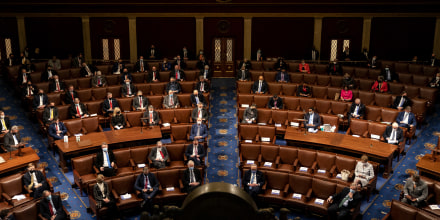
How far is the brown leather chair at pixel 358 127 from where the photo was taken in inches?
404

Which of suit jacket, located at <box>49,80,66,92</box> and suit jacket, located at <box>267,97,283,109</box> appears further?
suit jacket, located at <box>49,80,66,92</box>

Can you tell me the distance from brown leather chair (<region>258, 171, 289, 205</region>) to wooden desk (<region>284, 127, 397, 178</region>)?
150 cm

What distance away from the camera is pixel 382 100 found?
38.2 ft

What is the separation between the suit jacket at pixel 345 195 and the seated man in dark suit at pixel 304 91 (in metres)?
4.88

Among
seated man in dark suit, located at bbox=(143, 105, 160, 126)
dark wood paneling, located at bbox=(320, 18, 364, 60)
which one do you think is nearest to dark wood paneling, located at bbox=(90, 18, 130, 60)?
seated man in dark suit, located at bbox=(143, 105, 160, 126)

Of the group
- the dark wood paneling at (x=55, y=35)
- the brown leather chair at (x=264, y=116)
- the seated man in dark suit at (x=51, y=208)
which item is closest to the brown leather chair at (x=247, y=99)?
the brown leather chair at (x=264, y=116)

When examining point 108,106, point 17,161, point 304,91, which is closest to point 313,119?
point 304,91

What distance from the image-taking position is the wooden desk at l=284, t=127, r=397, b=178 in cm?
906

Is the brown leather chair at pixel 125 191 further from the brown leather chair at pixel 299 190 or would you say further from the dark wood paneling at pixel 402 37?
the dark wood paneling at pixel 402 37

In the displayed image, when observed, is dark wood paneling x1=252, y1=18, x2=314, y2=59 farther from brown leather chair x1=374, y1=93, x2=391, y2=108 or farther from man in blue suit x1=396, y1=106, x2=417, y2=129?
man in blue suit x1=396, y1=106, x2=417, y2=129

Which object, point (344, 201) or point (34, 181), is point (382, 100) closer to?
point (344, 201)

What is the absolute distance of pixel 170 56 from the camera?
55.9 feet

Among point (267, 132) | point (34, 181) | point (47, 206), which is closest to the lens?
point (47, 206)

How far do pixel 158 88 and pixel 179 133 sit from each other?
9.54ft
